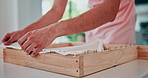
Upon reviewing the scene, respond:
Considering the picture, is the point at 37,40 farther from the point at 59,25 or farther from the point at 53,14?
the point at 53,14

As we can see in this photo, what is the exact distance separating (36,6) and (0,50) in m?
0.56

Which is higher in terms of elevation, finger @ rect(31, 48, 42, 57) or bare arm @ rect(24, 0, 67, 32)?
bare arm @ rect(24, 0, 67, 32)

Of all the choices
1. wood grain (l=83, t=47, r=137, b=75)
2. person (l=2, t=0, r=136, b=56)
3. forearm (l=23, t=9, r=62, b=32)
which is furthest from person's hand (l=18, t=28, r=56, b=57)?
forearm (l=23, t=9, r=62, b=32)

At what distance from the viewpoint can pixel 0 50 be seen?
0.85 m

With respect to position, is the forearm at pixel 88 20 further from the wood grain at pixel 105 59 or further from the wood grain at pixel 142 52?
the wood grain at pixel 142 52

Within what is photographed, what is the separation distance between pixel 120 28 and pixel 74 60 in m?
0.74

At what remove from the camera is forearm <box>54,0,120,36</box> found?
2.03 ft

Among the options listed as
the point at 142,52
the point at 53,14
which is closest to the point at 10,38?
the point at 53,14

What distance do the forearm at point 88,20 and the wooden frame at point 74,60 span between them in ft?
0.30

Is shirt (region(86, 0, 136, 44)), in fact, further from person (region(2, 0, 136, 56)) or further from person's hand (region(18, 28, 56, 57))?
→ person's hand (region(18, 28, 56, 57))

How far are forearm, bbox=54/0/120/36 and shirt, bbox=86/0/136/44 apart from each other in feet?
1.47

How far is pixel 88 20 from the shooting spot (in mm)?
659

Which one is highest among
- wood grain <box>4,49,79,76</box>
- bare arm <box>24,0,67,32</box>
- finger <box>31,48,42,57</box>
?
bare arm <box>24,0,67,32</box>

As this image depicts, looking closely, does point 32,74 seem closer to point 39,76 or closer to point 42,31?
point 39,76
